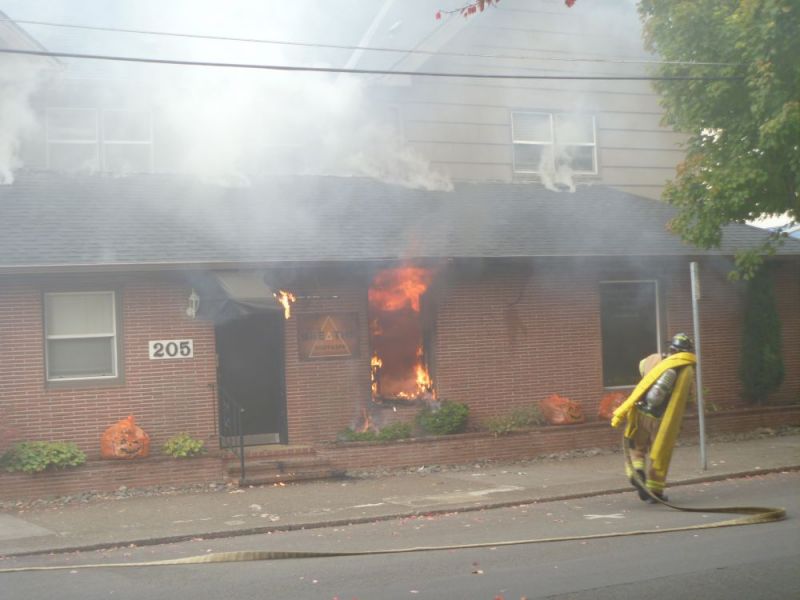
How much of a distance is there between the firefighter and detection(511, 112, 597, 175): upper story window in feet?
29.0

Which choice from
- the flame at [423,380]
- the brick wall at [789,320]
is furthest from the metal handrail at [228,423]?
the brick wall at [789,320]

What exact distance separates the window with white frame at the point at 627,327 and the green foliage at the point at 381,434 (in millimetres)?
3760

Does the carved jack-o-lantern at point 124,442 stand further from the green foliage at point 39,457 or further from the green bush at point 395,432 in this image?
the green bush at point 395,432

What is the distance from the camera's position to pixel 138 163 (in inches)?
640

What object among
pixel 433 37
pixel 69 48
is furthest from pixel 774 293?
pixel 69 48

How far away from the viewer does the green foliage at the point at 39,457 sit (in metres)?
11.7

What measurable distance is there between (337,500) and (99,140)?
7.92 metres

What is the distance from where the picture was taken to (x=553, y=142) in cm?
1845

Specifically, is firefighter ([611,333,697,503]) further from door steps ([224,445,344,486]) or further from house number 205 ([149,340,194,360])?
house number 205 ([149,340,194,360])

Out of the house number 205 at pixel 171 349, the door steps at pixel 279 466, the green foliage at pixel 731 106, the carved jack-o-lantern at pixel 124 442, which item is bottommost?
the door steps at pixel 279 466

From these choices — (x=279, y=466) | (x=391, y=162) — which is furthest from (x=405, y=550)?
(x=391, y=162)

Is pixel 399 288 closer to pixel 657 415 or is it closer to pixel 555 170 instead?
pixel 555 170

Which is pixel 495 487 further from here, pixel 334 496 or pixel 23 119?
pixel 23 119

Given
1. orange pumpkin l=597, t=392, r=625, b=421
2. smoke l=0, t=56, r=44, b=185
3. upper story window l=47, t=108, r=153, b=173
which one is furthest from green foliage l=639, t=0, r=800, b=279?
smoke l=0, t=56, r=44, b=185
